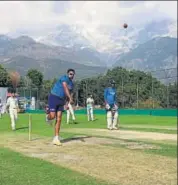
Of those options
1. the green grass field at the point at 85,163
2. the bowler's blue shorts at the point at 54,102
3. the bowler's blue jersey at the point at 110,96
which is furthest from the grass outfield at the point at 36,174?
the bowler's blue jersey at the point at 110,96

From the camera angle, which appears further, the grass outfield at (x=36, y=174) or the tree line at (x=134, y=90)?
the tree line at (x=134, y=90)

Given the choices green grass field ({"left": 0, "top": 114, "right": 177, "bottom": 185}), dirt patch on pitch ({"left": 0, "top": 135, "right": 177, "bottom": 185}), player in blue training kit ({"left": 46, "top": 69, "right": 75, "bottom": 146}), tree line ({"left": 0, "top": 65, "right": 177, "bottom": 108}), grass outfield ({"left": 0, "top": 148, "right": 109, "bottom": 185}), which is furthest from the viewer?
tree line ({"left": 0, "top": 65, "right": 177, "bottom": 108})

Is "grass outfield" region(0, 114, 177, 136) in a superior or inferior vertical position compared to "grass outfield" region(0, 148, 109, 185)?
superior

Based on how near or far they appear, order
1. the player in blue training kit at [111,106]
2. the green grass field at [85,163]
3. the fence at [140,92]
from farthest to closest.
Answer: the fence at [140,92], the player in blue training kit at [111,106], the green grass field at [85,163]

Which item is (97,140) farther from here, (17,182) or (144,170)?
(17,182)

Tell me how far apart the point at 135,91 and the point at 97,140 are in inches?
1482

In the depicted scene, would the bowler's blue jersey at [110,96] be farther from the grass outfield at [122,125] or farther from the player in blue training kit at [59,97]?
the player in blue training kit at [59,97]

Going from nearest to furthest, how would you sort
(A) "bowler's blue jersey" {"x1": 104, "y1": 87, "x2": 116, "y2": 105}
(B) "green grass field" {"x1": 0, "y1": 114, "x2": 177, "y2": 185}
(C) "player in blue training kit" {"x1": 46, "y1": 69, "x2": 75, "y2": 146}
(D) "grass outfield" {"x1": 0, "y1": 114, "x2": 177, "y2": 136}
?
(B) "green grass field" {"x1": 0, "y1": 114, "x2": 177, "y2": 185} < (C) "player in blue training kit" {"x1": 46, "y1": 69, "x2": 75, "y2": 146} < (D) "grass outfield" {"x1": 0, "y1": 114, "x2": 177, "y2": 136} < (A) "bowler's blue jersey" {"x1": 104, "y1": 87, "x2": 116, "y2": 105}

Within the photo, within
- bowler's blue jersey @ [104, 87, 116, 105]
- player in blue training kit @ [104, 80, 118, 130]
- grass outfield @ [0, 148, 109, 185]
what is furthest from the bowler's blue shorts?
bowler's blue jersey @ [104, 87, 116, 105]

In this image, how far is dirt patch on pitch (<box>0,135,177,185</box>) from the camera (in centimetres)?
760

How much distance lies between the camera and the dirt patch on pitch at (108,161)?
24.9 ft

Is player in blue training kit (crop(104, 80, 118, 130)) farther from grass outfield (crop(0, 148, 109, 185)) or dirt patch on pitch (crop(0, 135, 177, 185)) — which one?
grass outfield (crop(0, 148, 109, 185))

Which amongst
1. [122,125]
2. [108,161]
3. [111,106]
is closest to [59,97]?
[108,161]

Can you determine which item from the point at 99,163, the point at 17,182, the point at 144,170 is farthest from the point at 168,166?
the point at 17,182
